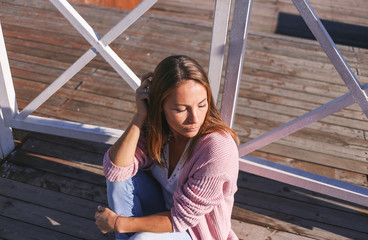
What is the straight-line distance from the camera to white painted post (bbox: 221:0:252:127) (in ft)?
5.04

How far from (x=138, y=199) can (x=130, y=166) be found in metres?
0.16

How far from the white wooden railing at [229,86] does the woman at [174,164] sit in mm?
319

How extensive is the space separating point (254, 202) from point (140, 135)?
898 mm

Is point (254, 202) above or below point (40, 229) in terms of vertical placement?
above

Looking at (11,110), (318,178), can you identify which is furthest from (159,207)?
(11,110)

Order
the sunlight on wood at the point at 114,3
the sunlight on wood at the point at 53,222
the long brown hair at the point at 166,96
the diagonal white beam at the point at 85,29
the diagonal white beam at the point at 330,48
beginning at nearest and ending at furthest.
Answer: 1. the long brown hair at the point at 166,96
2. the diagonal white beam at the point at 330,48
3. the diagonal white beam at the point at 85,29
4. the sunlight on wood at the point at 53,222
5. the sunlight on wood at the point at 114,3

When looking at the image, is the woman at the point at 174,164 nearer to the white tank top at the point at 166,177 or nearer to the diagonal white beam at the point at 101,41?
the white tank top at the point at 166,177

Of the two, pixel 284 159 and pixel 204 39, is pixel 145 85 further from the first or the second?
pixel 204 39

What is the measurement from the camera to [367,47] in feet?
14.3

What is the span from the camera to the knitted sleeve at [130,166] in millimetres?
1507

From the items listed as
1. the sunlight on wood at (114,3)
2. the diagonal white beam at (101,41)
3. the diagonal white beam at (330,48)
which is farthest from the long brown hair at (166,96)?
the sunlight on wood at (114,3)

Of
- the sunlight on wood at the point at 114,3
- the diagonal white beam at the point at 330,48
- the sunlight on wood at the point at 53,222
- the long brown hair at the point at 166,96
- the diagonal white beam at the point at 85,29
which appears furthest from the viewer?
the sunlight on wood at the point at 114,3

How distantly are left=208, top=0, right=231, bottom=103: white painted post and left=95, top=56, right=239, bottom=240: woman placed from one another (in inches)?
12.1

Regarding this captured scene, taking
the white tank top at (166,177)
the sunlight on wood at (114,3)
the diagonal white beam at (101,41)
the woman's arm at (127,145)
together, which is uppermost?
the sunlight on wood at (114,3)
